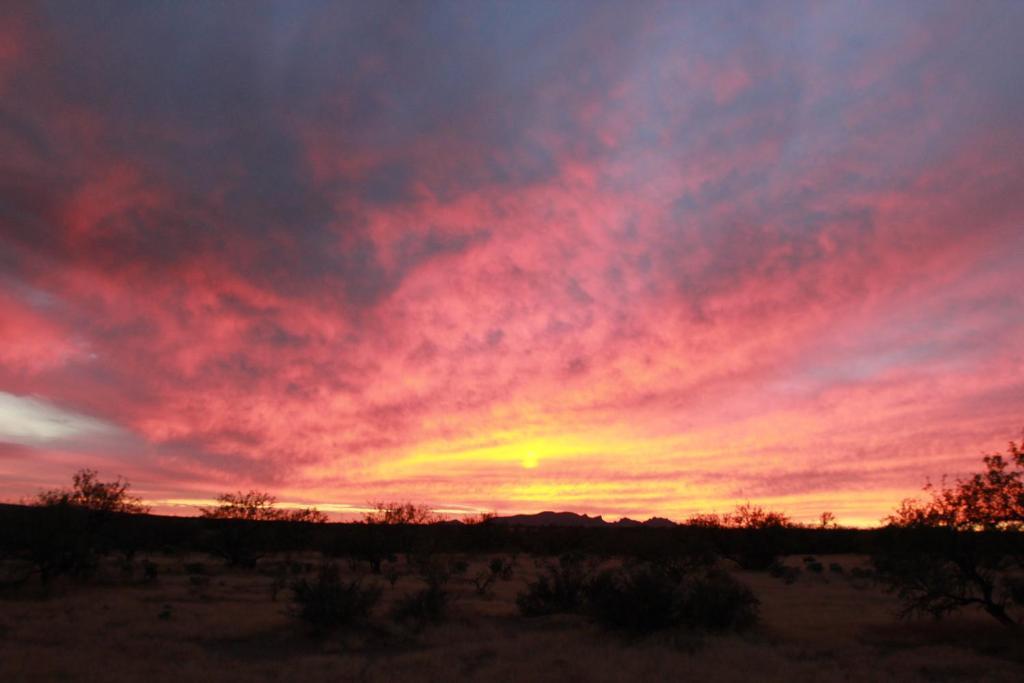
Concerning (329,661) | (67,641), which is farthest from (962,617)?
(67,641)

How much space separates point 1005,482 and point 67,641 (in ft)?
70.5

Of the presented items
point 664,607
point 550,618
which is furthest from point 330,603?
point 664,607

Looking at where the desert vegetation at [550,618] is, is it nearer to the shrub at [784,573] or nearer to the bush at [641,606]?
the bush at [641,606]

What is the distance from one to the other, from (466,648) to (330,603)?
4.01 metres

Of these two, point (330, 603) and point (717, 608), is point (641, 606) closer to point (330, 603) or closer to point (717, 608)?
point (717, 608)

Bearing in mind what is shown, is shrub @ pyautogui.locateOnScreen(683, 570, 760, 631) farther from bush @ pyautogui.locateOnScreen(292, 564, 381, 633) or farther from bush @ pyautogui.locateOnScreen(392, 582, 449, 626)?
bush @ pyautogui.locateOnScreen(292, 564, 381, 633)

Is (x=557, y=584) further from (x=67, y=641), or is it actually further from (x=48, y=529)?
(x=48, y=529)

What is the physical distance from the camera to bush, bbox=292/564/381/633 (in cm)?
1789

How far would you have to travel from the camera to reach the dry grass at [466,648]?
13656 mm

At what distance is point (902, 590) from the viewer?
1653cm

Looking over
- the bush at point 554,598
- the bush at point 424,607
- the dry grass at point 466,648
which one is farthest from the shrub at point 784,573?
the bush at point 424,607

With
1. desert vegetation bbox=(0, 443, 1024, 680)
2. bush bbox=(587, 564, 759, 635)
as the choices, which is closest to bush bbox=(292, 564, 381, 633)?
desert vegetation bbox=(0, 443, 1024, 680)

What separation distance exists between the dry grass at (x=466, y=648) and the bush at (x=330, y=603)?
429 mm

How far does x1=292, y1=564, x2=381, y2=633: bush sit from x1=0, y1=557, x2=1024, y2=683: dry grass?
429 millimetres
